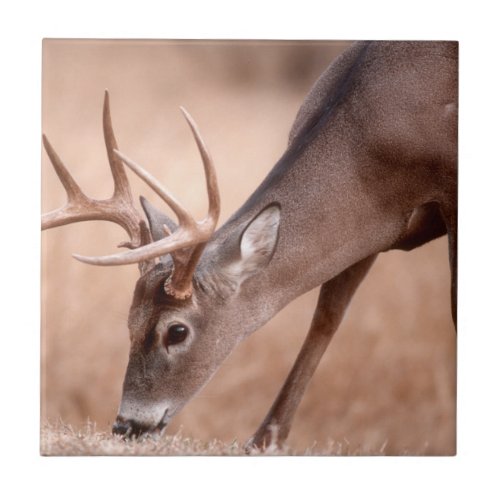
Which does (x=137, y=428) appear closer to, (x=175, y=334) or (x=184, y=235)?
(x=175, y=334)

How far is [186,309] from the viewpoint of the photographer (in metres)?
5.76

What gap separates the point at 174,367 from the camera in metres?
5.79

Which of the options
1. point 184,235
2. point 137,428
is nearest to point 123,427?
point 137,428

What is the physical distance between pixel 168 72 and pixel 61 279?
3.52 ft

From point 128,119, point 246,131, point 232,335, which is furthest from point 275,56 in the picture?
point 232,335

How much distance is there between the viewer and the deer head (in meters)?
5.71

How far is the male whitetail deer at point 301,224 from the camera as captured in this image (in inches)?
227

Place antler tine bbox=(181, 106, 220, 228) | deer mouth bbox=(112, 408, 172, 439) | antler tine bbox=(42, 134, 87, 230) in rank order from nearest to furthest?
antler tine bbox=(181, 106, 220, 228) → deer mouth bbox=(112, 408, 172, 439) → antler tine bbox=(42, 134, 87, 230)

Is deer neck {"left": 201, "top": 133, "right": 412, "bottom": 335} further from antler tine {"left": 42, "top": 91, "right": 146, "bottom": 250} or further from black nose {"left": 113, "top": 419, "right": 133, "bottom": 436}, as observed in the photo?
black nose {"left": 113, "top": 419, "right": 133, "bottom": 436}

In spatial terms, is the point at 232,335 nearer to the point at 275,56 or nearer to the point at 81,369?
the point at 81,369

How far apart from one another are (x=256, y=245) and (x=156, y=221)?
1.68 ft

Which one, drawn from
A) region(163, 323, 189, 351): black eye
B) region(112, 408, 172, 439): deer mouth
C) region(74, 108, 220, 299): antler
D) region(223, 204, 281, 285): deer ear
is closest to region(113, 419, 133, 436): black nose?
region(112, 408, 172, 439): deer mouth

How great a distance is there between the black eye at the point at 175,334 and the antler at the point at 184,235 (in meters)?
0.13

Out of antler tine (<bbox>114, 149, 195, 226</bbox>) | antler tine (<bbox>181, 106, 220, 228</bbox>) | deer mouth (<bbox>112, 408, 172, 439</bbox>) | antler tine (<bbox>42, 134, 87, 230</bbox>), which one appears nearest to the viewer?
antler tine (<bbox>114, 149, 195, 226</bbox>)
